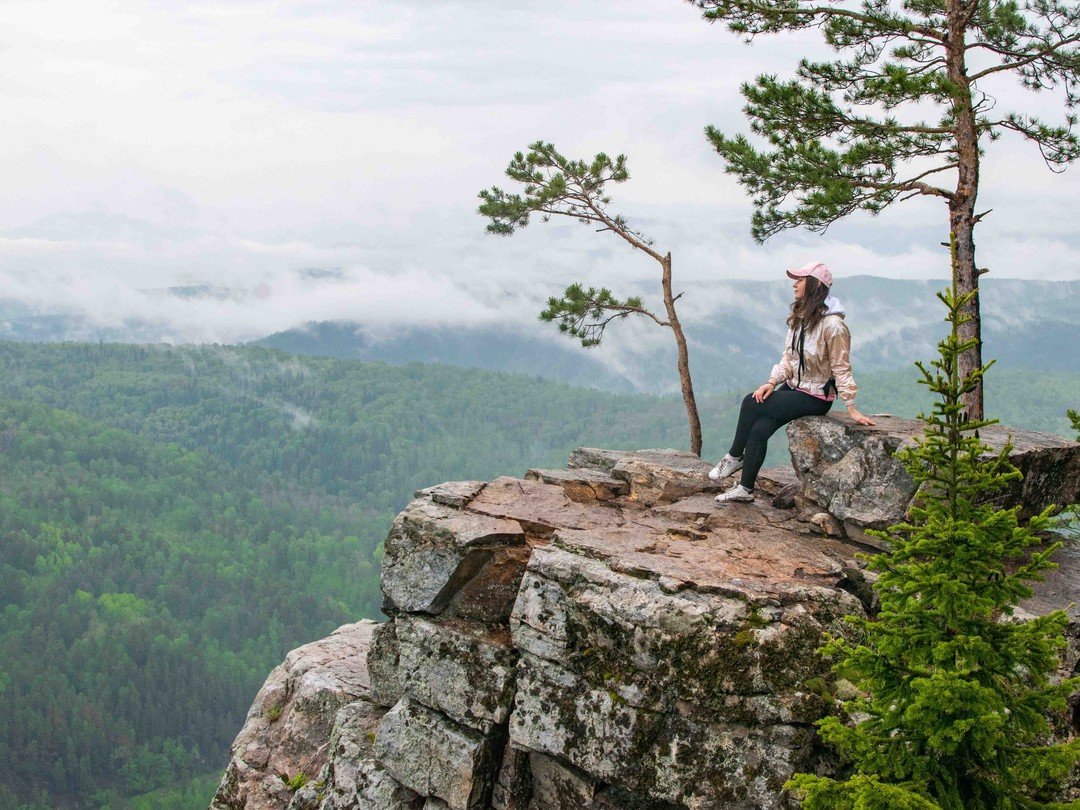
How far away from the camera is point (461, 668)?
12.4 meters

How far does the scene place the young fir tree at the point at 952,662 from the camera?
7.41m

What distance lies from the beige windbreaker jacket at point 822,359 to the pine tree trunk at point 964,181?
467 centimetres

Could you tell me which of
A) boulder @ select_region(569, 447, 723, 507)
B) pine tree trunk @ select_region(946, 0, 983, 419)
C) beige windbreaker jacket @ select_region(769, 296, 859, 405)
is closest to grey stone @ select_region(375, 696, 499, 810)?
boulder @ select_region(569, 447, 723, 507)

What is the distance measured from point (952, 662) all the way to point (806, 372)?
649 centimetres

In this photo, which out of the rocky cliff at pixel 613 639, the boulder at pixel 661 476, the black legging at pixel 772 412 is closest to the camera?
the rocky cliff at pixel 613 639

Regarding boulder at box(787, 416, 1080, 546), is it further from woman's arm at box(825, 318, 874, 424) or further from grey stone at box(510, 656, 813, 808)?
grey stone at box(510, 656, 813, 808)

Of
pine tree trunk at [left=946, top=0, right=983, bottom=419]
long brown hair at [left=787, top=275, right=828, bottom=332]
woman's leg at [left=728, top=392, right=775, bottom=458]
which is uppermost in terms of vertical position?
pine tree trunk at [left=946, top=0, right=983, bottom=419]

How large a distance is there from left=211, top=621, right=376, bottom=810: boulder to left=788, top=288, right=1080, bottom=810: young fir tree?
980 centimetres

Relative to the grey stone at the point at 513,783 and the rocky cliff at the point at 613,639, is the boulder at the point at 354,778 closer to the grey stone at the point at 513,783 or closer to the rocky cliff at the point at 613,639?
the rocky cliff at the point at 613,639

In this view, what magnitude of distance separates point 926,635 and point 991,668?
1.82ft

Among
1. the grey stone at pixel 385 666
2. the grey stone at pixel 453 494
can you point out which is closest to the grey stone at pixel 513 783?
the grey stone at pixel 385 666

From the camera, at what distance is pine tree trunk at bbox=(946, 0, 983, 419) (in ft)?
54.2

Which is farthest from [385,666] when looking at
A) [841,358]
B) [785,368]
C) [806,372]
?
[841,358]

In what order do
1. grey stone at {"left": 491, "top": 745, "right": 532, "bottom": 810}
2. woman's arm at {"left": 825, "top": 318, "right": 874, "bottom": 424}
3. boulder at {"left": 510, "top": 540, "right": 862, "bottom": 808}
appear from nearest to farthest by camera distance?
1. boulder at {"left": 510, "top": 540, "right": 862, "bottom": 808}
2. grey stone at {"left": 491, "top": 745, "right": 532, "bottom": 810}
3. woman's arm at {"left": 825, "top": 318, "right": 874, "bottom": 424}
